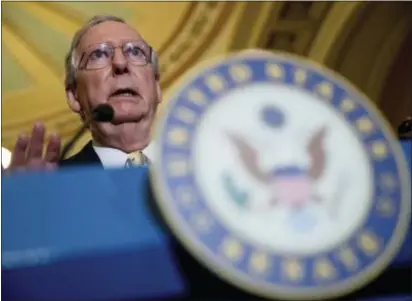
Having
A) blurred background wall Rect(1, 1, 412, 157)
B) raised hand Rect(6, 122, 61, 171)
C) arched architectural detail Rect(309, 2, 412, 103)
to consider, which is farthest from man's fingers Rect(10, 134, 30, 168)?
arched architectural detail Rect(309, 2, 412, 103)

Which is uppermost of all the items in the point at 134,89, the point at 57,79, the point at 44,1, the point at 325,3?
the point at 134,89

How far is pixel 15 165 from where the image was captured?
106 cm

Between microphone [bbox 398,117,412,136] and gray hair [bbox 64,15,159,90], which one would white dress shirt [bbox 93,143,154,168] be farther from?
microphone [bbox 398,117,412,136]

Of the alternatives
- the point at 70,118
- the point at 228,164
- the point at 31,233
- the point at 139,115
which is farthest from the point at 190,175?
the point at 70,118

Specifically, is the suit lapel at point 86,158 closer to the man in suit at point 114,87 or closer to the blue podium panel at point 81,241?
the man in suit at point 114,87

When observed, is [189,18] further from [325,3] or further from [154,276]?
[154,276]

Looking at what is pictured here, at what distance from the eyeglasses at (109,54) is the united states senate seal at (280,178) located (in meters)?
0.27

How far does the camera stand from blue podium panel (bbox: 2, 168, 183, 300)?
945 millimetres

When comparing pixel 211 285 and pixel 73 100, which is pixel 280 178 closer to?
pixel 211 285

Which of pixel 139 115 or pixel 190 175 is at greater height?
pixel 190 175

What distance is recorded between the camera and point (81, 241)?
0.95 meters

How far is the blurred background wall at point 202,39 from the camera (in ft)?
6.73

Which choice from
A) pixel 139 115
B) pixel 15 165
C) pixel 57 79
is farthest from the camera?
pixel 57 79

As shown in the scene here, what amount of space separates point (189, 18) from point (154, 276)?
3.95ft
